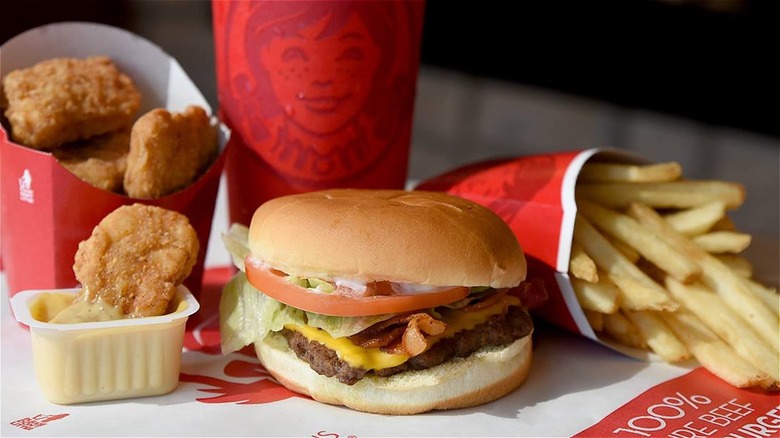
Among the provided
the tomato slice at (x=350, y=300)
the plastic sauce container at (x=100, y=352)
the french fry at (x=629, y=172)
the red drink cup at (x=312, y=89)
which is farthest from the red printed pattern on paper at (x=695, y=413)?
the red drink cup at (x=312, y=89)

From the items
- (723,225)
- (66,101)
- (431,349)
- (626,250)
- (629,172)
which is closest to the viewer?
(431,349)

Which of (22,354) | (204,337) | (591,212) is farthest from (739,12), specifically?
(22,354)

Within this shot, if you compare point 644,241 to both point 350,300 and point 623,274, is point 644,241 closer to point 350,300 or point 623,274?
point 623,274

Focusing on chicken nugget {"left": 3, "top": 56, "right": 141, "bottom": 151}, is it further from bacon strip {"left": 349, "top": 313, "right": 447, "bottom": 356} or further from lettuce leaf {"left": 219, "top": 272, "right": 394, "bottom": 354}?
bacon strip {"left": 349, "top": 313, "right": 447, "bottom": 356}

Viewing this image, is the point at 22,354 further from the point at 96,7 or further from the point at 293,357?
the point at 96,7

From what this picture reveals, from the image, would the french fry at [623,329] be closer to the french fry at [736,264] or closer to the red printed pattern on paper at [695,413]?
the red printed pattern on paper at [695,413]

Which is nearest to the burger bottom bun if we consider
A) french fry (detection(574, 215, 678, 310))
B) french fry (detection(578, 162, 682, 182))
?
french fry (detection(574, 215, 678, 310))

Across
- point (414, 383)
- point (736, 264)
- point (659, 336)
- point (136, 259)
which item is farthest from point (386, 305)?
point (736, 264)
